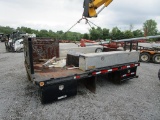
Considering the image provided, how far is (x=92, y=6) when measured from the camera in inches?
209

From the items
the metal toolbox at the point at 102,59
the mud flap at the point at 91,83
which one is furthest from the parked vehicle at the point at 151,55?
the mud flap at the point at 91,83

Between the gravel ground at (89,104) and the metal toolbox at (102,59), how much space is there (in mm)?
929

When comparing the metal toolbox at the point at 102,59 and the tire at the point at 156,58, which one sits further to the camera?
the tire at the point at 156,58

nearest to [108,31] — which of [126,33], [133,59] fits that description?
[126,33]

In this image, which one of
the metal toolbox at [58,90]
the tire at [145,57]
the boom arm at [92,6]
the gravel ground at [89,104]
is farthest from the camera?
the tire at [145,57]

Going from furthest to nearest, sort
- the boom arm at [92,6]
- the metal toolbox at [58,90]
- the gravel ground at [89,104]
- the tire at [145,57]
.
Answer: the tire at [145,57], the boom arm at [92,6], the metal toolbox at [58,90], the gravel ground at [89,104]

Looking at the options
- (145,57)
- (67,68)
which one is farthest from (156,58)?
(67,68)

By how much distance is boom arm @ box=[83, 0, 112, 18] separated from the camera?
523 centimetres

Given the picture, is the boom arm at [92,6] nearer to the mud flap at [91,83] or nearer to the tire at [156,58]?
the mud flap at [91,83]

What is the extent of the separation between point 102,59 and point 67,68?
3.79 ft

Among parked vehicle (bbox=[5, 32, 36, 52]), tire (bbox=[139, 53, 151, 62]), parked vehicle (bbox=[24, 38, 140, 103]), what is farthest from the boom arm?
parked vehicle (bbox=[5, 32, 36, 52])

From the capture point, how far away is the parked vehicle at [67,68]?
3574 mm

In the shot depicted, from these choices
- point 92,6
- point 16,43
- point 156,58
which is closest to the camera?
point 92,6

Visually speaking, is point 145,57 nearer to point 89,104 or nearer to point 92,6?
point 92,6
